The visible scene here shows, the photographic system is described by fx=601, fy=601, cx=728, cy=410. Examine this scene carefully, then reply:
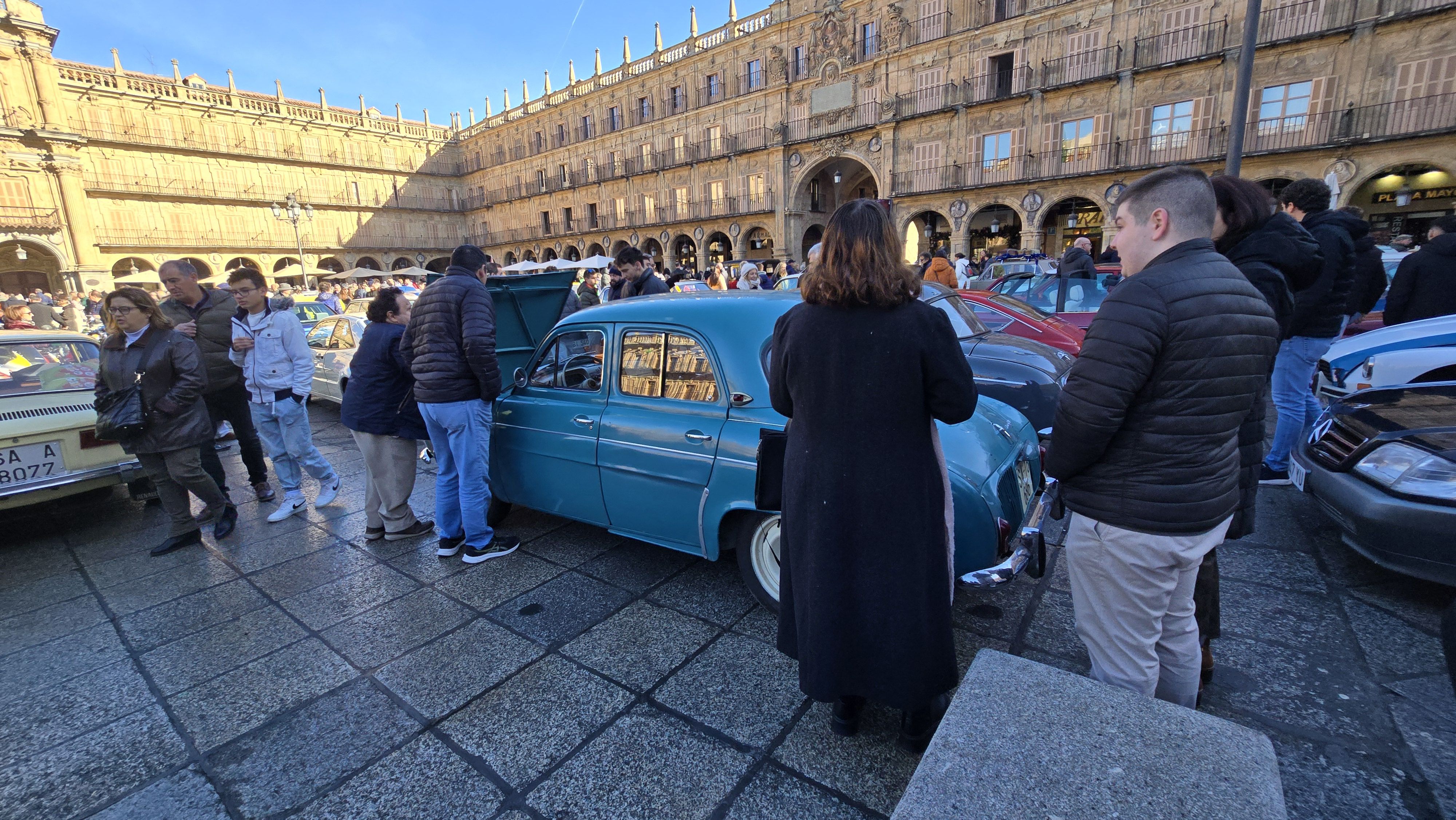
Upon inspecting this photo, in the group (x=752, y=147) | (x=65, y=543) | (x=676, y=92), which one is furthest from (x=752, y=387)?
(x=676, y=92)

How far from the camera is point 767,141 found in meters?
28.1

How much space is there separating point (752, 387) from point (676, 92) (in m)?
33.8

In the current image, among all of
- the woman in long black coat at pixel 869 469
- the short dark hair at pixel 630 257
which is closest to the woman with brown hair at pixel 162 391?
the short dark hair at pixel 630 257

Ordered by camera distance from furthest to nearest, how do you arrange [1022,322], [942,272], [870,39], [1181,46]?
1. [870,39]
2. [1181,46]
3. [942,272]
4. [1022,322]

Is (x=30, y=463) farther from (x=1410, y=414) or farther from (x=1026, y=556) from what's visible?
(x=1410, y=414)

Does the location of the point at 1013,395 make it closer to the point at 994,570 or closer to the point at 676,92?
the point at 994,570

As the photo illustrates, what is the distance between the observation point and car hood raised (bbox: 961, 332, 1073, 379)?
189 inches

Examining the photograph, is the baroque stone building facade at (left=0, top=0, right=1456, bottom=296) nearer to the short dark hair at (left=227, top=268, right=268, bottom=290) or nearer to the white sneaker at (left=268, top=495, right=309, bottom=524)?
the short dark hair at (left=227, top=268, right=268, bottom=290)

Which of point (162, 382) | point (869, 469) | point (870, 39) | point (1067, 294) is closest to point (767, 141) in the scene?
point (870, 39)

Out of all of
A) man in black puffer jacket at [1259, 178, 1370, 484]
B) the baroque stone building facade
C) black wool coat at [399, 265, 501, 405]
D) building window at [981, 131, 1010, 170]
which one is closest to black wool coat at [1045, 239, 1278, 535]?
man in black puffer jacket at [1259, 178, 1370, 484]

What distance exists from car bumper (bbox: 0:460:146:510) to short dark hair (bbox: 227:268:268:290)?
1520 millimetres

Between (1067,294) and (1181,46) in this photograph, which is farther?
(1181,46)

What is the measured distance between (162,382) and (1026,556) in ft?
17.2

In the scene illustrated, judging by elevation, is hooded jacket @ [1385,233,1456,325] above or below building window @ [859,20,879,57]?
below
